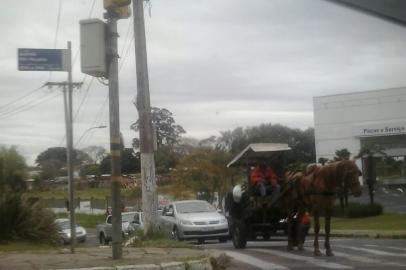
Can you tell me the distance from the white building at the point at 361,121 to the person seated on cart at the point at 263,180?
116 ft

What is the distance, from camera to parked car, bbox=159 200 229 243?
21734 mm

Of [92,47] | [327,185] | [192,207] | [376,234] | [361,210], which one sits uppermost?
[92,47]

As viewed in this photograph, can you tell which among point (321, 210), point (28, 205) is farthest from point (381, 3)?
point (28, 205)

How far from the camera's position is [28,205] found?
1598cm

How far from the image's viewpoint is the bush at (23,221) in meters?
15.3

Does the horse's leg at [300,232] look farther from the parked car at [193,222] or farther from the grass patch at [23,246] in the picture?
the parked car at [193,222]

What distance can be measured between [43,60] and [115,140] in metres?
6.90

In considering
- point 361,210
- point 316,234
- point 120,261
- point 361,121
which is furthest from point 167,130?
point 120,261

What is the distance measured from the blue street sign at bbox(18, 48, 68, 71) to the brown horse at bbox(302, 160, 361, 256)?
22.4 ft

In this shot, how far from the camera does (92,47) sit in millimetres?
10352

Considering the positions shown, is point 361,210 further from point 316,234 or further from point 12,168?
point 316,234

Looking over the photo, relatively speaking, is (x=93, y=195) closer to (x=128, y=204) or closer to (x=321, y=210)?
(x=128, y=204)

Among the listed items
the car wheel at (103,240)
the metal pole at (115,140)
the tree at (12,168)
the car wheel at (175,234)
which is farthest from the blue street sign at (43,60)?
the car wheel at (103,240)

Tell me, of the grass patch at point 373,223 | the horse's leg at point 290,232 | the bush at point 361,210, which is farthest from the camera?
the bush at point 361,210
